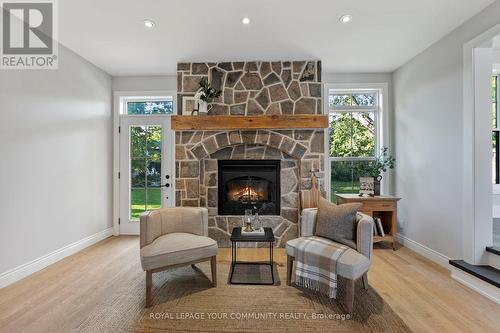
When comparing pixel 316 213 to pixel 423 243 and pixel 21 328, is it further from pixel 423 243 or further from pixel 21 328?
pixel 21 328

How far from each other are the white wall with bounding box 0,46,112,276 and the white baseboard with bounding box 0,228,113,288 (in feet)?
0.17

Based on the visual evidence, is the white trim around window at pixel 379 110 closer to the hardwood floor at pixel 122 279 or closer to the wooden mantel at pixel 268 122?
the wooden mantel at pixel 268 122

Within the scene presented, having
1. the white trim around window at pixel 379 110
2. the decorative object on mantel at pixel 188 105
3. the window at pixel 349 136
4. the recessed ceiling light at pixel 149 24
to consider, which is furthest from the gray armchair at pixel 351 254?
the recessed ceiling light at pixel 149 24

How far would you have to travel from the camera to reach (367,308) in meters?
2.21

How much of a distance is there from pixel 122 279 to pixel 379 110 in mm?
4427

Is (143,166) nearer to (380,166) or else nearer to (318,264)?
(318,264)

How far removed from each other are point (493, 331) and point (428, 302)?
45 centimetres

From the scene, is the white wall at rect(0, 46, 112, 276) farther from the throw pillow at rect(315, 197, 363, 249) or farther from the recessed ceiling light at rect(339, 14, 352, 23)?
the recessed ceiling light at rect(339, 14, 352, 23)

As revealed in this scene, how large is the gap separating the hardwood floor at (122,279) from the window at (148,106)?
2343 millimetres

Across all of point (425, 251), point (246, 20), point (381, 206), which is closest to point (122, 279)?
point (246, 20)

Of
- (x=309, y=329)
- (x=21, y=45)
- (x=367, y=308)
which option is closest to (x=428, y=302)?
Answer: (x=367, y=308)

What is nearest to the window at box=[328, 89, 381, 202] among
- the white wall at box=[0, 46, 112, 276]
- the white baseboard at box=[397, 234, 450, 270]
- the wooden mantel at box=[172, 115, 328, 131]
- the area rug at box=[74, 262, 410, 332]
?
the wooden mantel at box=[172, 115, 328, 131]

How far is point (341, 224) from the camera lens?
2543 millimetres

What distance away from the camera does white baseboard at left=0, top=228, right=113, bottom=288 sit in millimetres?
2625
